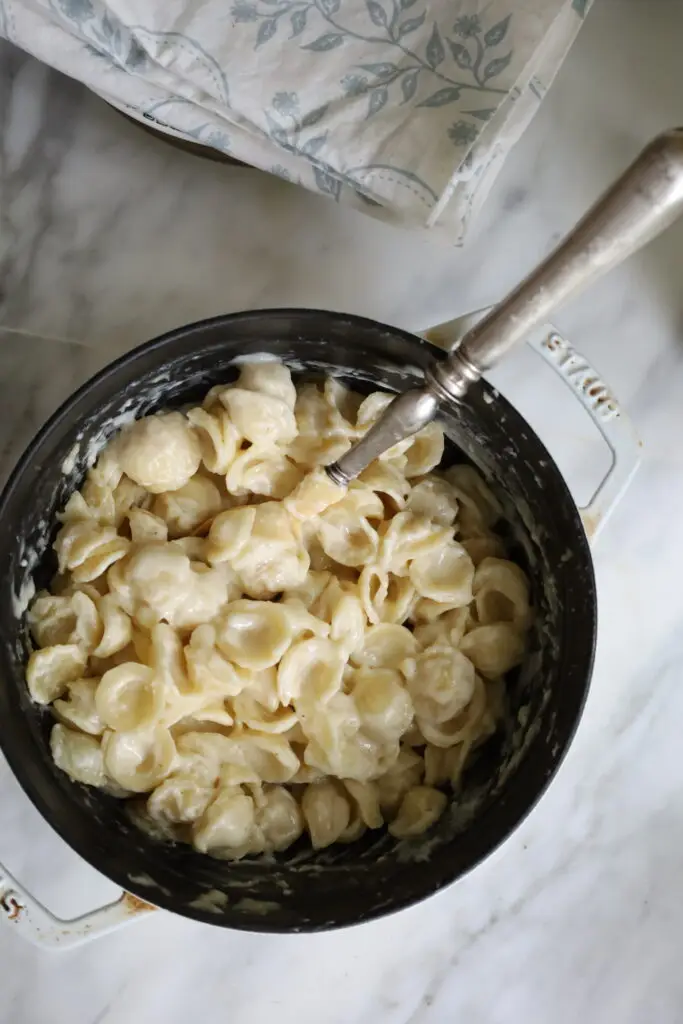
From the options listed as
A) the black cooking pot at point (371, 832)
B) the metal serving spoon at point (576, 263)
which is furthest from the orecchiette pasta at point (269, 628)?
the metal serving spoon at point (576, 263)

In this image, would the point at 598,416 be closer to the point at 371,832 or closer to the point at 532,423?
the point at 532,423

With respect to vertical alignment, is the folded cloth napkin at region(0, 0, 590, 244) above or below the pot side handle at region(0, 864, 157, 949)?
above

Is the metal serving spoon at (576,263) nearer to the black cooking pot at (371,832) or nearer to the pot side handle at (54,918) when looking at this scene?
the black cooking pot at (371,832)

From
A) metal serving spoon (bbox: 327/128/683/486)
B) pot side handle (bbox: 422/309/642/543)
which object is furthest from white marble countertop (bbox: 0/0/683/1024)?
metal serving spoon (bbox: 327/128/683/486)

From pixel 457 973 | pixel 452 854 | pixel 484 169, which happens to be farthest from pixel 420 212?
pixel 457 973

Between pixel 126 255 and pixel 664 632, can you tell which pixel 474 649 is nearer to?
pixel 664 632

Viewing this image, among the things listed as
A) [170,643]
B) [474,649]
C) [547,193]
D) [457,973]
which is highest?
[547,193]

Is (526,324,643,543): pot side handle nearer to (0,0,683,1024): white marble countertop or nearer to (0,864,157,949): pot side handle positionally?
(0,0,683,1024): white marble countertop

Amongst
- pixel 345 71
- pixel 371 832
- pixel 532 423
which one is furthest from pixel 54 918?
pixel 345 71
